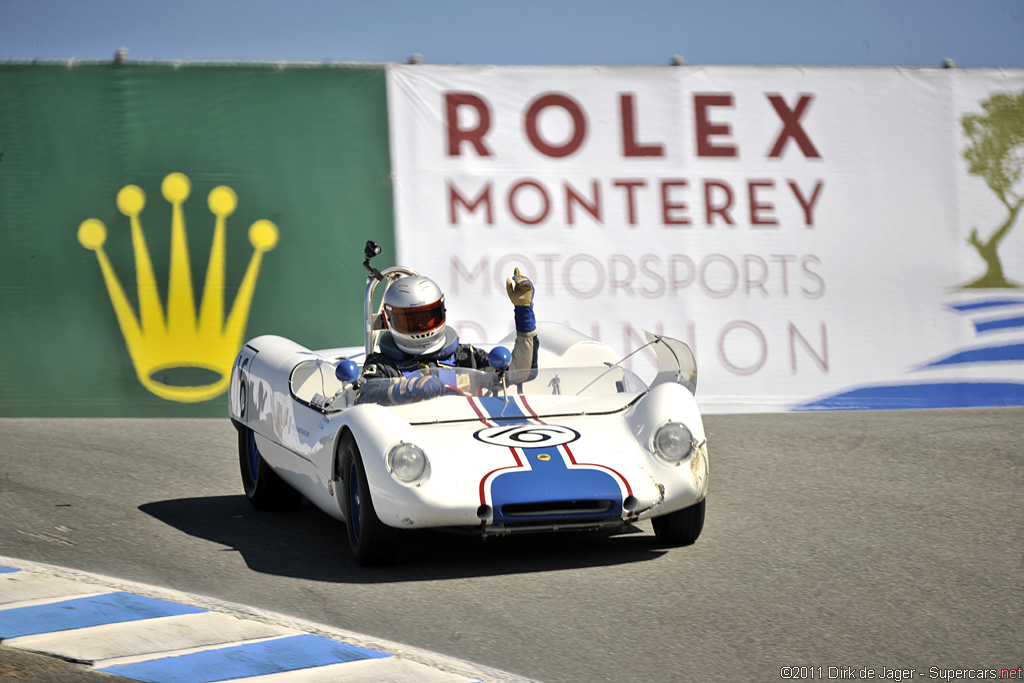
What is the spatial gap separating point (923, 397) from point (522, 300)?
6039 millimetres

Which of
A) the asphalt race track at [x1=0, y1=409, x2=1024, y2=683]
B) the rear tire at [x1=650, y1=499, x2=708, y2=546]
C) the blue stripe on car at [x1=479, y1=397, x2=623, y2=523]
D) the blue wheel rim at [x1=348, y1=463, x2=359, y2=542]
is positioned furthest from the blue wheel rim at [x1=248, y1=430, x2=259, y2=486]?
the rear tire at [x1=650, y1=499, x2=708, y2=546]

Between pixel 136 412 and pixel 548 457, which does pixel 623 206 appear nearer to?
pixel 136 412

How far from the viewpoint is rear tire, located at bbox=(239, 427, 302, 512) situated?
672 centimetres

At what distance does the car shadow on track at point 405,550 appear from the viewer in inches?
206

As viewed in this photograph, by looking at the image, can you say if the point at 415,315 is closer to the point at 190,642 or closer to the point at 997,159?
the point at 190,642

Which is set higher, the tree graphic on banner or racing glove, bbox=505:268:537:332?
the tree graphic on banner

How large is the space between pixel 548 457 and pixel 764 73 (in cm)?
716

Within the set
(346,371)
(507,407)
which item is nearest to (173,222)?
(346,371)

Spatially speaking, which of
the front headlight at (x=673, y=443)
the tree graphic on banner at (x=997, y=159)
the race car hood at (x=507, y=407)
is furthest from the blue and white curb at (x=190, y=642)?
the tree graphic on banner at (x=997, y=159)

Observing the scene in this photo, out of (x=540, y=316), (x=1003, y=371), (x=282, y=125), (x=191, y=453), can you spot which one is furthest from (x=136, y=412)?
(x=1003, y=371)

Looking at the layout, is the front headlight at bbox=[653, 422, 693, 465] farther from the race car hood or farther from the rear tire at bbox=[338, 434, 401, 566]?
the rear tire at bbox=[338, 434, 401, 566]

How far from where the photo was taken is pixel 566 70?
11133 mm

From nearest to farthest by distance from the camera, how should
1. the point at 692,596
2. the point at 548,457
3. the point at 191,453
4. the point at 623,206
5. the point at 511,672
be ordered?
the point at 511,672, the point at 692,596, the point at 548,457, the point at 191,453, the point at 623,206

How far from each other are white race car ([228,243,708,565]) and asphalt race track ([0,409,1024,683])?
0.24 metres
